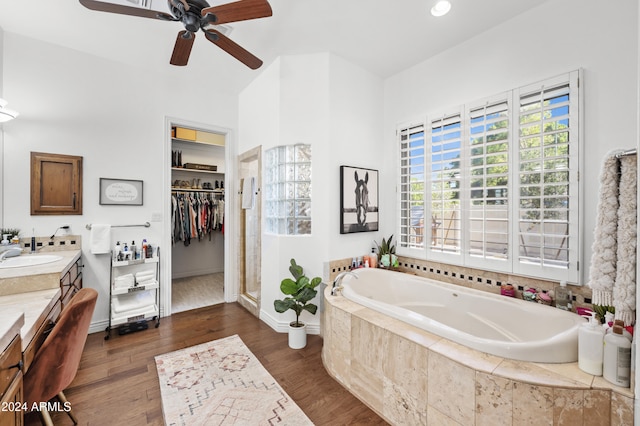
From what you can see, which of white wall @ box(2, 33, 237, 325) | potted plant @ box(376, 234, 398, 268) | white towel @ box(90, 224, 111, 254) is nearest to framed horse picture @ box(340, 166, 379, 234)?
potted plant @ box(376, 234, 398, 268)

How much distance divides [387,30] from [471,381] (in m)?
2.71

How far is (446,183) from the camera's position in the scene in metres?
2.64

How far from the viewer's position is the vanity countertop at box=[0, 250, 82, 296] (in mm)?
1645

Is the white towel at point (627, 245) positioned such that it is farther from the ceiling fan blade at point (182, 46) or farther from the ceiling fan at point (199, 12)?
the ceiling fan blade at point (182, 46)

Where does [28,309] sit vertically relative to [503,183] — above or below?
below

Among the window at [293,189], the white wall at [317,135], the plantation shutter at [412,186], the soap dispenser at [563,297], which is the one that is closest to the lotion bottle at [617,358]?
the soap dispenser at [563,297]

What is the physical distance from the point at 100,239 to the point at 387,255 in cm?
310

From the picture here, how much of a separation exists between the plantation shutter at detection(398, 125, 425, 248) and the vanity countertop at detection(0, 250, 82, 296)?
3.03 m

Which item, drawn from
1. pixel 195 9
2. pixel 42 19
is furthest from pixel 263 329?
pixel 42 19

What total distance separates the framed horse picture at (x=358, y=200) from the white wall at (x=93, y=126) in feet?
7.03

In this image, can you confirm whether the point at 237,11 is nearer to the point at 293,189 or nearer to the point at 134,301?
the point at 293,189

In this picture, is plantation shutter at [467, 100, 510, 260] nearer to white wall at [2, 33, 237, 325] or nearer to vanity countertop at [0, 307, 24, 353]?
vanity countertop at [0, 307, 24, 353]

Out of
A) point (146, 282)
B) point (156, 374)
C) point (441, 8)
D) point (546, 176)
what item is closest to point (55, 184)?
point (146, 282)

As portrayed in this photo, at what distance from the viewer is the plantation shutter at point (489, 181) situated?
2.26 meters
